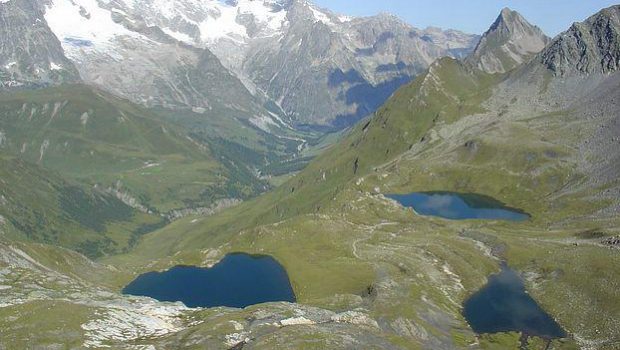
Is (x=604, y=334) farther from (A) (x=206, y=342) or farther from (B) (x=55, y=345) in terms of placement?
(B) (x=55, y=345)

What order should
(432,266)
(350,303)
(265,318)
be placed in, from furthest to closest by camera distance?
(432,266), (350,303), (265,318)

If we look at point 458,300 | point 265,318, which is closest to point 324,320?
point 265,318

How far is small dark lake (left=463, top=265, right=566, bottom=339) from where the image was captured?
14100cm

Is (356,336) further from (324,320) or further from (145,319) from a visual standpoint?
(145,319)

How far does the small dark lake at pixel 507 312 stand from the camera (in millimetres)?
141000

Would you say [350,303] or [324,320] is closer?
[324,320]

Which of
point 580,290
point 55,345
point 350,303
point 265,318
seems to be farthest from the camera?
point 580,290

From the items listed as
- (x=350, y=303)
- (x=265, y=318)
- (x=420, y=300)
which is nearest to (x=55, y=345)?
(x=265, y=318)

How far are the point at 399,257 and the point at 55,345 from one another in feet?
375

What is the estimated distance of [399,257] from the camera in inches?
7544

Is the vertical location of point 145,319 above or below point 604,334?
below

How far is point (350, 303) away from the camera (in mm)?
145875

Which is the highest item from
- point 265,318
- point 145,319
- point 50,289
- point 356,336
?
point 356,336

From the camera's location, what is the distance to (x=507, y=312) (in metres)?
153
